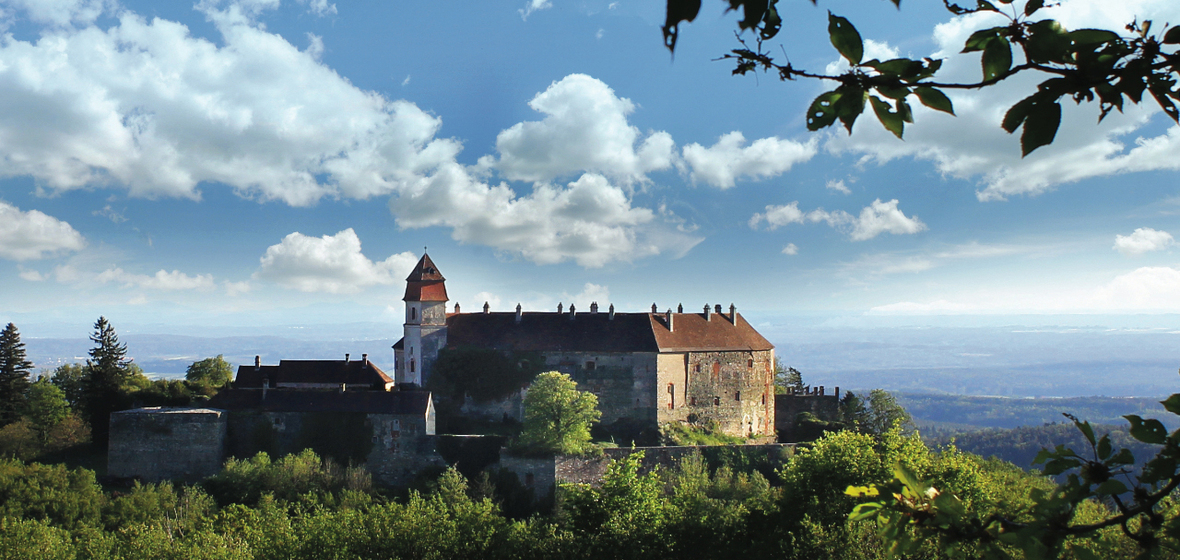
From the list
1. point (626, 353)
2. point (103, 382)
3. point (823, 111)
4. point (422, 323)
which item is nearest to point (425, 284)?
point (422, 323)

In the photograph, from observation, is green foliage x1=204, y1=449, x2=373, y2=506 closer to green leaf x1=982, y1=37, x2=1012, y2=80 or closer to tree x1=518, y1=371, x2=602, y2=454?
tree x1=518, y1=371, x2=602, y2=454

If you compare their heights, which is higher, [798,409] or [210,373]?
[210,373]

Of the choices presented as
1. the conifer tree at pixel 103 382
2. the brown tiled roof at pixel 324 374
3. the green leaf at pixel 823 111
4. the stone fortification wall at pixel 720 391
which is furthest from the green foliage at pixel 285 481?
the green leaf at pixel 823 111

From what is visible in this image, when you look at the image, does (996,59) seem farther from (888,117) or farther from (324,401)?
(324,401)

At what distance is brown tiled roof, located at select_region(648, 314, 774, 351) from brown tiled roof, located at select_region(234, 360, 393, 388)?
21.8 meters

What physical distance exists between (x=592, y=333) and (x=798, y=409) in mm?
18808

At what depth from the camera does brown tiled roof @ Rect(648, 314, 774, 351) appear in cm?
5719

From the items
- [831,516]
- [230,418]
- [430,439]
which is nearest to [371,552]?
[831,516]

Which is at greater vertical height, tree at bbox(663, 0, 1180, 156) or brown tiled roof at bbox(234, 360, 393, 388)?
tree at bbox(663, 0, 1180, 156)

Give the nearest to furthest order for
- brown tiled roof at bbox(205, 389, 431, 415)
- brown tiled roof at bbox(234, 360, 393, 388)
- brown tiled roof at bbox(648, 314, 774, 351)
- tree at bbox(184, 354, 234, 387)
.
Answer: brown tiled roof at bbox(205, 389, 431, 415)
brown tiled roof at bbox(234, 360, 393, 388)
brown tiled roof at bbox(648, 314, 774, 351)
tree at bbox(184, 354, 234, 387)

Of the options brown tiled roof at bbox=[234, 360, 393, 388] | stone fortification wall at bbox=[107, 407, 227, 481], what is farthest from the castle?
stone fortification wall at bbox=[107, 407, 227, 481]

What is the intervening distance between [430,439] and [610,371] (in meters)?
14.1

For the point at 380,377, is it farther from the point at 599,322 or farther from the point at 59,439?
the point at 59,439

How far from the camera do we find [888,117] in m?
3.36
